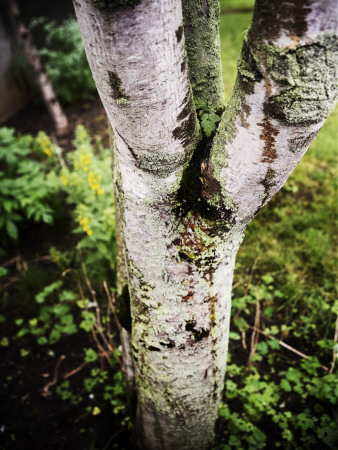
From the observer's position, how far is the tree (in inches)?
28.6

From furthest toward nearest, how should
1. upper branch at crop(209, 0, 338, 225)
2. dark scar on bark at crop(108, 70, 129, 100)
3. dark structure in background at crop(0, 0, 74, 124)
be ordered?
dark structure in background at crop(0, 0, 74, 124)
dark scar on bark at crop(108, 70, 129, 100)
upper branch at crop(209, 0, 338, 225)

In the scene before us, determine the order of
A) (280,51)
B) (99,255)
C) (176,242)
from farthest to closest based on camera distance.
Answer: (99,255) < (176,242) < (280,51)

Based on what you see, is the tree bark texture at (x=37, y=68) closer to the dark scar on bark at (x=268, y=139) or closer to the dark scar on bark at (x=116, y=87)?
the dark scar on bark at (x=116, y=87)

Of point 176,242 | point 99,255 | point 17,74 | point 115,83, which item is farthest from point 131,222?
point 17,74

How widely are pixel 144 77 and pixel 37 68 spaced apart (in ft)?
16.4

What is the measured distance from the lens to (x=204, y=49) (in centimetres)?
108

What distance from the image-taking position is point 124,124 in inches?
35.2

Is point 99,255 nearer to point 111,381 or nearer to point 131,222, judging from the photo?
point 111,381

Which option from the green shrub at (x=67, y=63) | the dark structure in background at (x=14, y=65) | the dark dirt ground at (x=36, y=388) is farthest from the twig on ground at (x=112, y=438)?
the dark structure in background at (x=14, y=65)

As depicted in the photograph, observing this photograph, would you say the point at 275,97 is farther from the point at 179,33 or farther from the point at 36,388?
the point at 36,388

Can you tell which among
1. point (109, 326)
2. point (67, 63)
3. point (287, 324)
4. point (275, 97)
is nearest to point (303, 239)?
point (287, 324)

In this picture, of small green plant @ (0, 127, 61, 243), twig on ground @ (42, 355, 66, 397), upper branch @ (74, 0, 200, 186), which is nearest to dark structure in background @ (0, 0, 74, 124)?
small green plant @ (0, 127, 61, 243)

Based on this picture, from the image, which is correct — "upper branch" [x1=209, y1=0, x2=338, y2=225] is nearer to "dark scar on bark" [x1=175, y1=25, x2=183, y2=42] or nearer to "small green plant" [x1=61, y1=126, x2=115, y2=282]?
"dark scar on bark" [x1=175, y1=25, x2=183, y2=42]

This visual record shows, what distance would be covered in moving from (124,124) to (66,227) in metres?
3.30
